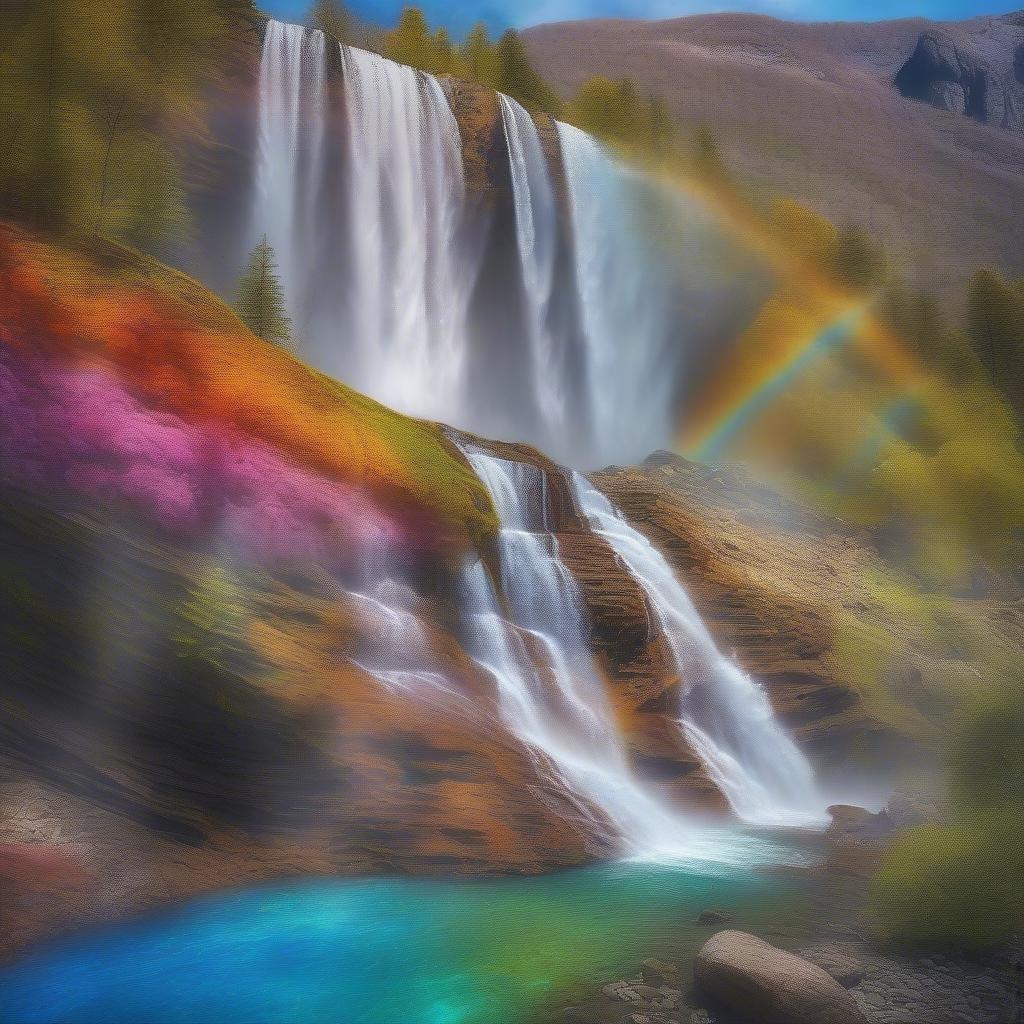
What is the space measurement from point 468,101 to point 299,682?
26.4 m

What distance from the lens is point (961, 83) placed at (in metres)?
96.5

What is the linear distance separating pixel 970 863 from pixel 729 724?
7.91m

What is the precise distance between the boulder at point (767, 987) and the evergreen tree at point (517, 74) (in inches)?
1726

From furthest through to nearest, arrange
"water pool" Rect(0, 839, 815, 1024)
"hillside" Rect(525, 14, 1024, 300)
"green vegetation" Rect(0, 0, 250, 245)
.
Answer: "hillside" Rect(525, 14, 1024, 300) → "green vegetation" Rect(0, 0, 250, 245) → "water pool" Rect(0, 839, 815, 1024)

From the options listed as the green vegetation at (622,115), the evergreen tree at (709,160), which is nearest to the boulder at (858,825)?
the green vegetation at (622,115)

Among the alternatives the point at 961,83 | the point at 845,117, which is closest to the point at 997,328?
the point at 845,117

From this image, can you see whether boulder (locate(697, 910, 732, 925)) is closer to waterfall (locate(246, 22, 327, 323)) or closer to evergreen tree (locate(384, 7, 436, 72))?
waterfall (locate(246, 22, 327, 323))

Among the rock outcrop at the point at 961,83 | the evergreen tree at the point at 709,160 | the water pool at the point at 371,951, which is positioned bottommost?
the water pool at the point at 371,951

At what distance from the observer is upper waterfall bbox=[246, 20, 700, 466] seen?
27.6m

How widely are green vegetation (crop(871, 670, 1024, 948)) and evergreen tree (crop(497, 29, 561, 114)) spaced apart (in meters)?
41.0

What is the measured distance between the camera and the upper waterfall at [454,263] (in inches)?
1086

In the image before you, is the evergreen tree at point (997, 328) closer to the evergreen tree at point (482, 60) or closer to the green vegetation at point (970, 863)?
the evergreen tree at point (482, 60)

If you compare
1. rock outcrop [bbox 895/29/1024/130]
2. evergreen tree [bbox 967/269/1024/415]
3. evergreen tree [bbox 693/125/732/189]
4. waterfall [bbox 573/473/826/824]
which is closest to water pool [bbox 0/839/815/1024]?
waterfall [bbox 573/473/826/824]

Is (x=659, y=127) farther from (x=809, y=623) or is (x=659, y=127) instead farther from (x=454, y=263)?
(x=809, y=623)
